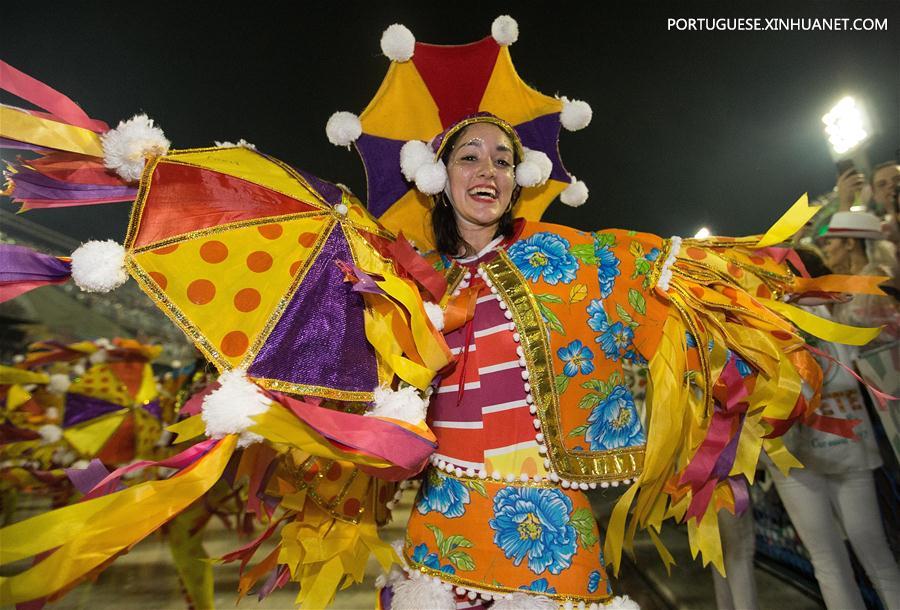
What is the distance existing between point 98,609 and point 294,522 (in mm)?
2856

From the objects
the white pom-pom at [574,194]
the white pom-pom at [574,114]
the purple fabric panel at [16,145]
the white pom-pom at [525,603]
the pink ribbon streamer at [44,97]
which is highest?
the white pom-pom at [574,114]

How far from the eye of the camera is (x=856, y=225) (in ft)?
8.12

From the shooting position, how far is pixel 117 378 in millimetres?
3607

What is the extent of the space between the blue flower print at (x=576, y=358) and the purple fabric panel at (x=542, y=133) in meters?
0.83

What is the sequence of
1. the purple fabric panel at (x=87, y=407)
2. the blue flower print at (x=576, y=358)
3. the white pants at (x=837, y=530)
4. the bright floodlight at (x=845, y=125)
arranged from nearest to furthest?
the blue flower print at (x=576, y=358), the white pants at (x=837, y=530), the bright floodlight at (x=845, y=125), the purple fabric panel at (x=87, y=407)

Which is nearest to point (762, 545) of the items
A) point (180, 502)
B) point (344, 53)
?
point (180, 502)

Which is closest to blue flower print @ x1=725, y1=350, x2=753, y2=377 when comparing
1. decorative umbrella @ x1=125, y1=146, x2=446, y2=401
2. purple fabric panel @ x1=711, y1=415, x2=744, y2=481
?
purple fabric panel @ x1=711, y1=415, x2=744, y2=481

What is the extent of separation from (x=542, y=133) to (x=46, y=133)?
1445mm

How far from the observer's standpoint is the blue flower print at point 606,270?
1442mm

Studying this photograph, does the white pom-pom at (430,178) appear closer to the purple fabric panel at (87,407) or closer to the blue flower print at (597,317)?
the blue flower print at (597,317)

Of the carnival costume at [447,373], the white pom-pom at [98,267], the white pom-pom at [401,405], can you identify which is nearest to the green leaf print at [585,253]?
the carnival costume at [447,373]

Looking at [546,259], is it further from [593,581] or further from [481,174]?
[593,581]

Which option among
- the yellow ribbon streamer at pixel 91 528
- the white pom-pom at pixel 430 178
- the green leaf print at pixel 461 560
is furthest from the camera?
the white pom-pom at pixel 430 178

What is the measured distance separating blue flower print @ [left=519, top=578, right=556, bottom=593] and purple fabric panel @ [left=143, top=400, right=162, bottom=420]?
326 centimetres
